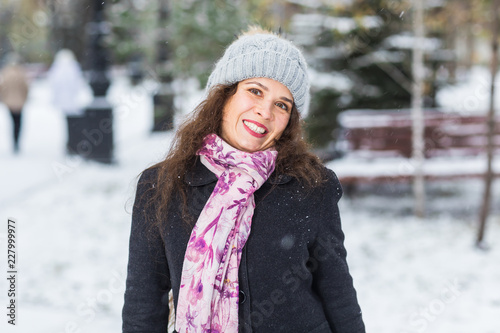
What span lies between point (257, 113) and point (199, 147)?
11.0 inches

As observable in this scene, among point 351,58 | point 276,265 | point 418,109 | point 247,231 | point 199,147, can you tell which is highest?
point 351,58

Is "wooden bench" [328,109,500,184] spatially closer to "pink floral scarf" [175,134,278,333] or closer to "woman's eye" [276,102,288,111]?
"woman's eye" [276,102,288,111]

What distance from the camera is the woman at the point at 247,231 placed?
67.6 inches

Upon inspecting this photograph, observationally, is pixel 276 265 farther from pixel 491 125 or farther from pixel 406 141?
pixel 406 141

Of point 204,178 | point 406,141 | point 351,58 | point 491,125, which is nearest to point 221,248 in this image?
point 204,178

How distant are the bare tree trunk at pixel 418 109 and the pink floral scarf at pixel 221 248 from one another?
16.0ft

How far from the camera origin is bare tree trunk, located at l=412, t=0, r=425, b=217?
597cm

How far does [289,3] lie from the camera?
8.43 meters

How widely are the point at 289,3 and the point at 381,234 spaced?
14.6ft

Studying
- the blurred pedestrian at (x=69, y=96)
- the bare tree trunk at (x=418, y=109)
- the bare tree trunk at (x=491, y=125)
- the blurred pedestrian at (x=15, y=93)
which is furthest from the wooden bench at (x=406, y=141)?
the blurred pedestrian at (x=15, y=93)

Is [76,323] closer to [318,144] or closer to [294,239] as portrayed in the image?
[294,239]

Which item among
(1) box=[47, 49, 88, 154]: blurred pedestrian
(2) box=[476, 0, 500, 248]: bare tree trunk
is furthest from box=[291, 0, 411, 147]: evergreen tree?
(1) box=[47, 49, 88, 154]: blurred pedestrian

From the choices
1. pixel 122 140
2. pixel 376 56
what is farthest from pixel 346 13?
pixel 122 140

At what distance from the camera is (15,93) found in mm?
10812
